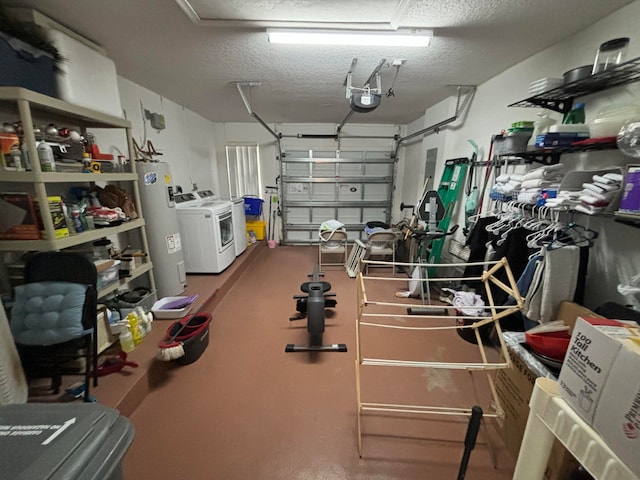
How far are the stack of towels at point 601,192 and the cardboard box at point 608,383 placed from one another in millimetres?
1156

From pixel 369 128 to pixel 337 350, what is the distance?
4747 mm

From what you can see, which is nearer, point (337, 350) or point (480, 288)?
point (337, 350)

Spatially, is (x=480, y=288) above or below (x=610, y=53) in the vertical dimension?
below

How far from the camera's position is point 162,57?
7.45ft

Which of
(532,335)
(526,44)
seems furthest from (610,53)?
(532,335)

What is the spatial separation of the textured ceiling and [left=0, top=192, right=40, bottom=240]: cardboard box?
1242mm

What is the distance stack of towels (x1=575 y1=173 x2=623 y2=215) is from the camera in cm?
134

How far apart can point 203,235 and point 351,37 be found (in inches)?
106

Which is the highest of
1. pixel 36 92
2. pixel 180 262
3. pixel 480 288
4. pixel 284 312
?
pixel 36 92

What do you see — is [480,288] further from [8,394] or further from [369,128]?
[369,128]

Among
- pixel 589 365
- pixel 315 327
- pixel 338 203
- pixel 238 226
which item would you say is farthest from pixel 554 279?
pixel 338 203

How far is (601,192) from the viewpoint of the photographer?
1.36 meters

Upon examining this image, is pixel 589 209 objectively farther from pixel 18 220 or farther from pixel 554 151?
pixel 18 220

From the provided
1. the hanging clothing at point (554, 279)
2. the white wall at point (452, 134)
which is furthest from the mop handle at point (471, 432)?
the white wall at point (452, 134)
